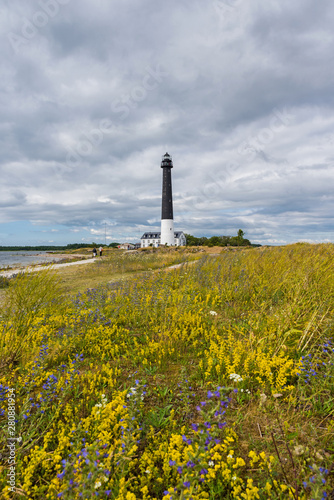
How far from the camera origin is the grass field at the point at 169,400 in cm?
168

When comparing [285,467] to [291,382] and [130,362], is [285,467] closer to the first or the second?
[291,382]

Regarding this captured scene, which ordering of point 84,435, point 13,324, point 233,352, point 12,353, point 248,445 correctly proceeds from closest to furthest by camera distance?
point 248,445 → point 84,435 → point 233,352 → point 12,353 → point 13,324

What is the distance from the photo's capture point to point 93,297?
5.97 m

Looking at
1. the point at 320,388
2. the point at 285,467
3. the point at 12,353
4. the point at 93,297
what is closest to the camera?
the point at 285,467

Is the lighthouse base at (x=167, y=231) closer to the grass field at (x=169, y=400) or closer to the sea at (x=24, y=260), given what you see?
the sea at (x=24, y=260)

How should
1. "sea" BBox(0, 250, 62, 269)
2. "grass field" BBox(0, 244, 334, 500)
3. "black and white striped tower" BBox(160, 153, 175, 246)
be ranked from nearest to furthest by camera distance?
"grass field" BBox(0, 244, 334, 500) < "sea" BBox(0, 250, 62, 269) < "black and white striped tower" BBox(160, 153, 175, 246)

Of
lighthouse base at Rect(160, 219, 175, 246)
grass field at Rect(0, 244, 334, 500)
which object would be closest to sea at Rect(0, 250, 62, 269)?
grass field at Rect(0, 244, 334, 500)

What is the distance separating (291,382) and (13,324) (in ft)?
14.1

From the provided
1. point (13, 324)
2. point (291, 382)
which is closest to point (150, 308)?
point (13, 324)

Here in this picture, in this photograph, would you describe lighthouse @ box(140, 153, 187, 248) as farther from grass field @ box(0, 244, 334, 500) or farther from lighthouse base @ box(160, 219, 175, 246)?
grass field @ box(0, 244, 334, 500)

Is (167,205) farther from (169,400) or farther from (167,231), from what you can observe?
(169,400)

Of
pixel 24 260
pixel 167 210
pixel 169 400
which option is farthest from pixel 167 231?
pixel 169 400

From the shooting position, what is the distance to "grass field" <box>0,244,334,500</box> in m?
1.68

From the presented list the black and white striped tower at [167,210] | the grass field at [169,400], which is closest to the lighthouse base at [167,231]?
the black and white striped tower at [167,210]
